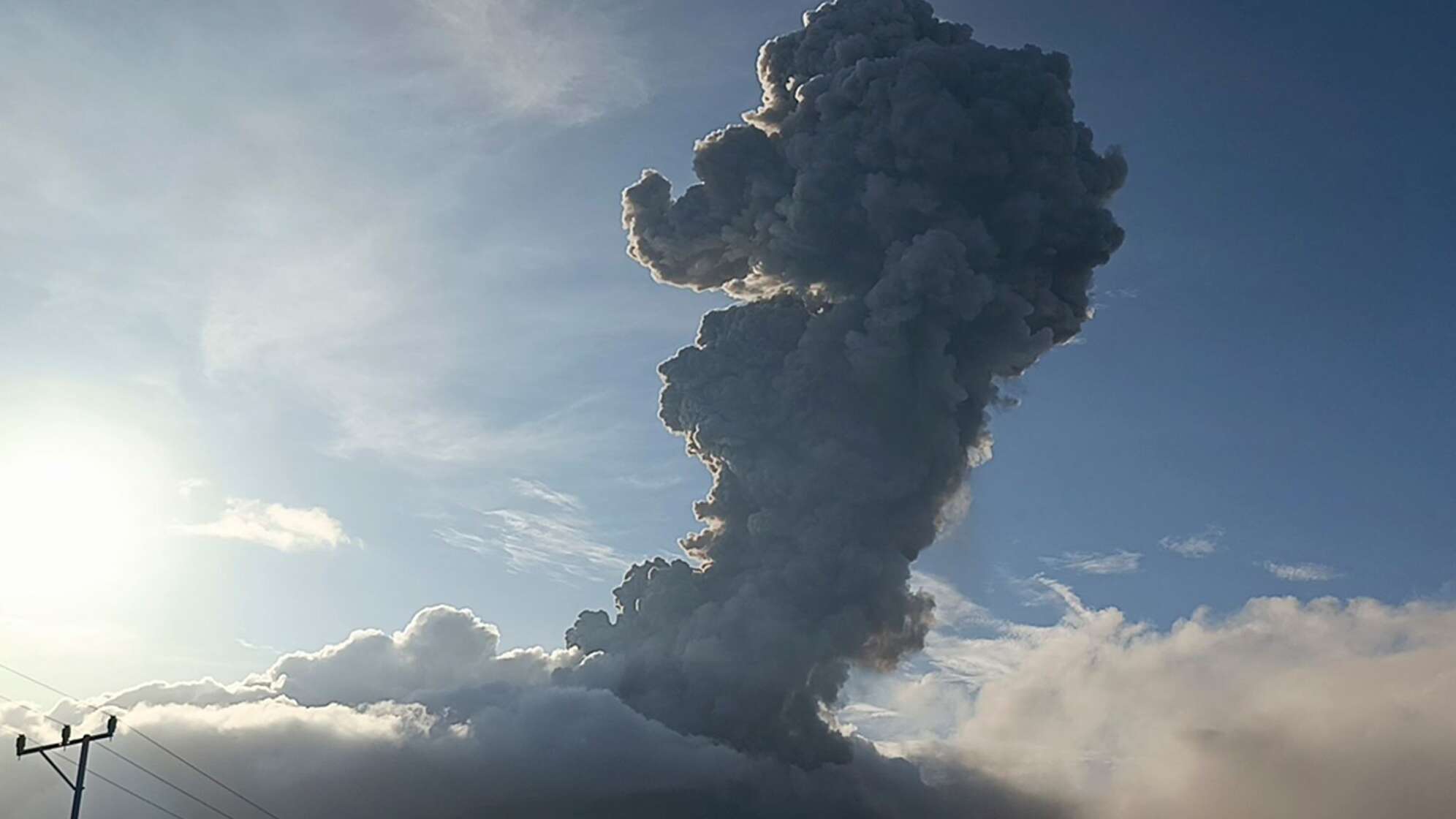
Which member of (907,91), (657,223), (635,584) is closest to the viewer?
(907,91)

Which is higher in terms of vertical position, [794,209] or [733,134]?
[733,134]

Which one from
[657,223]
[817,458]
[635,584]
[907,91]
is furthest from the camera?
[635,584]

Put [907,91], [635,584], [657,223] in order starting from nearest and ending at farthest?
1. [907,91]
2. [657,223]
3. [635,584]

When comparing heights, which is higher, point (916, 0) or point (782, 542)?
point (916, 0)

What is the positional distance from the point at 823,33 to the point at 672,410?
2659cm

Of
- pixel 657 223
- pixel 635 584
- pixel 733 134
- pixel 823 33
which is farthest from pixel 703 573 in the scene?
pixel 823 33

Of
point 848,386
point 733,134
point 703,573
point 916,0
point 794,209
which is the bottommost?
point 703,573

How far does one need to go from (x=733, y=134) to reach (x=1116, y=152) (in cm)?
2486

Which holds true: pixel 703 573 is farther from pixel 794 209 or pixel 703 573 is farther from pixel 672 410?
pixel 794 209

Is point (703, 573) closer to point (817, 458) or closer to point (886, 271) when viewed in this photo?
point (817, 458)

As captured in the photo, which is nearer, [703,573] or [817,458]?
[817,458]

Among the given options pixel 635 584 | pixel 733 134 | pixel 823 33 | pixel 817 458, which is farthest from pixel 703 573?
pixel 823 33

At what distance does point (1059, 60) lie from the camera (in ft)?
270

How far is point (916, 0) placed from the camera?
8369 cm
